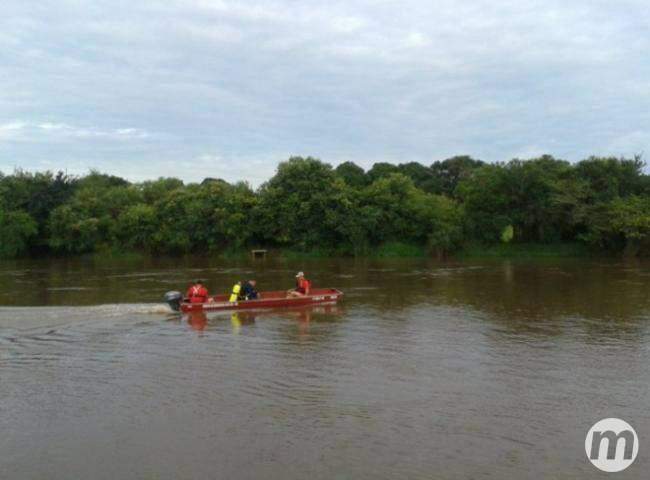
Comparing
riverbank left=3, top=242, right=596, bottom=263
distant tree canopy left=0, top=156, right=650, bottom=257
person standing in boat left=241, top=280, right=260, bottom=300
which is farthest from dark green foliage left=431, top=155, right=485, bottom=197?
person standing in boat left=241, top=280, right=260, bottom=300

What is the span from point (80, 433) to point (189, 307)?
1221 cm

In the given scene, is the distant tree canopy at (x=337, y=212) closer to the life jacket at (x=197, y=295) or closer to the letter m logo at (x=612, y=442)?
the life jacket at (x=197, y=295)

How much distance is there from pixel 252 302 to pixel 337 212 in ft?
114

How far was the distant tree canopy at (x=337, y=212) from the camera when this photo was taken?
53719 mm

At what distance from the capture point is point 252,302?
24.0m

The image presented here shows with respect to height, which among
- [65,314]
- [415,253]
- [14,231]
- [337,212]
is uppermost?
[337,212]

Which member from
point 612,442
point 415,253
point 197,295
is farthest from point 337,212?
point 612,442

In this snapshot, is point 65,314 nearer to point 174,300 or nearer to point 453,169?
point 174,300

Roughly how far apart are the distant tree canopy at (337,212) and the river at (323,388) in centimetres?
2958

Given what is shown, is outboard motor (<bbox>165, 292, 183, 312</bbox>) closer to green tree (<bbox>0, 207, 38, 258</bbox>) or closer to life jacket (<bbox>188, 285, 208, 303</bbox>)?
life jacket (<bbox>188, 285, 208, 303</bbox>)

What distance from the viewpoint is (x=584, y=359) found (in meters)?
15.4

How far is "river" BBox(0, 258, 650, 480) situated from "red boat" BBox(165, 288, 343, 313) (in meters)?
0.60

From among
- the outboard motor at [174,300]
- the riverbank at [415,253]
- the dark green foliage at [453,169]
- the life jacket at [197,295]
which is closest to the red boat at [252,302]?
the outboard motor at [174,300]

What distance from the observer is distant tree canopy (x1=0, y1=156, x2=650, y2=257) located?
176 feet
